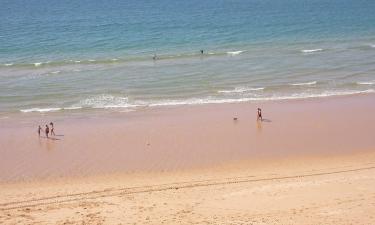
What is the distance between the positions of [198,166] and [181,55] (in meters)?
27.6

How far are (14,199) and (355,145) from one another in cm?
1543

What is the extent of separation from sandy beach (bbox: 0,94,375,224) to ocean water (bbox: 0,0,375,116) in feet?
12.6

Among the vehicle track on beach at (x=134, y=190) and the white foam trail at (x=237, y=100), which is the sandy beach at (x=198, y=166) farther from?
the white foam trail at (x=237, y=100)

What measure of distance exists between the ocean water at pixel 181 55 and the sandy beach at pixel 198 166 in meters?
3.85

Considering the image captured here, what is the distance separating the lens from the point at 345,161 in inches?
974

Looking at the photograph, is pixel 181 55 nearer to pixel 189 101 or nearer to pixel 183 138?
pixel 189 101

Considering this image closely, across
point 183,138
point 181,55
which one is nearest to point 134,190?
point 183,138

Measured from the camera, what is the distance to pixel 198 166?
25.0 metres

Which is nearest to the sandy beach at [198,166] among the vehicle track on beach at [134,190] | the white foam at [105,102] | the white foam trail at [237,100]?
the vehicle track on beach at [134,190]

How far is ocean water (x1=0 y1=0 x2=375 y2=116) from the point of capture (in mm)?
37656

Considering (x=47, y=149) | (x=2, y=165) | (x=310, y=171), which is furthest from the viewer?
(x=47, y=149)

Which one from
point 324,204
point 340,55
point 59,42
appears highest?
point 59,42

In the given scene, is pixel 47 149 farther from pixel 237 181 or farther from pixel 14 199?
pixel 237 181

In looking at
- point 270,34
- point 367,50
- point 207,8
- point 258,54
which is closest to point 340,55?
point 367,50
